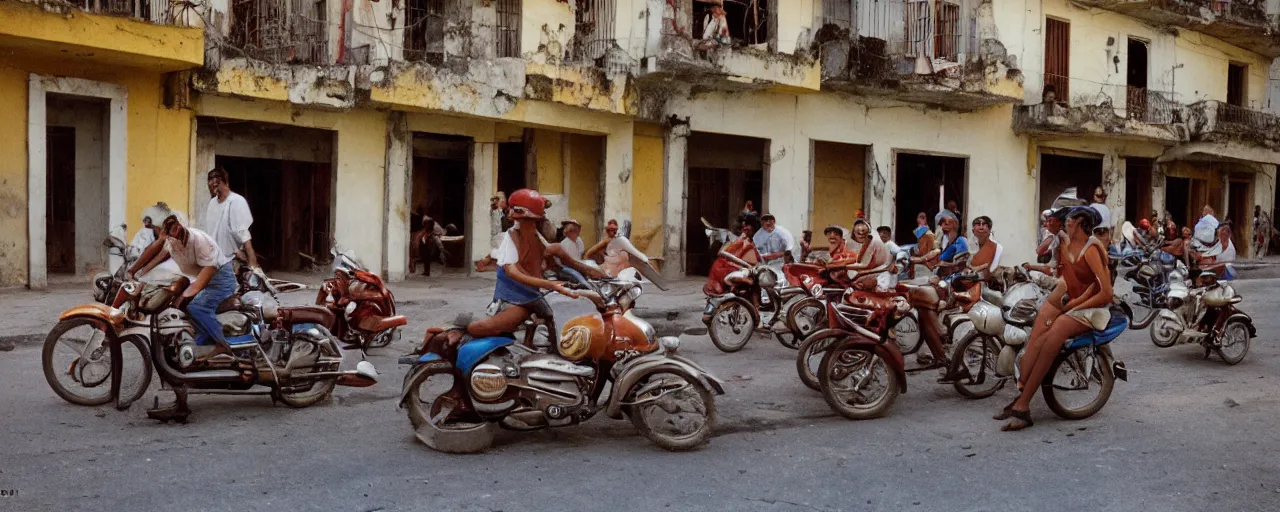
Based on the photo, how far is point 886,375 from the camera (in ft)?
24.5

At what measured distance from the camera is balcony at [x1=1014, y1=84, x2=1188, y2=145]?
82.6 feet

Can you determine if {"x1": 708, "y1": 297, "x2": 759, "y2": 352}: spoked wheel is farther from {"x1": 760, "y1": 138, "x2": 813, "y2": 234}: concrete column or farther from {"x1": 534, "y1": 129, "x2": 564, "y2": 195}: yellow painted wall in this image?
{"x1": 760, "y1": 138, "x2": 813, "y2": 234}: concrete column

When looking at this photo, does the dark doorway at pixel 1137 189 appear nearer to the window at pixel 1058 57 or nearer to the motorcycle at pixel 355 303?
the window at pixel 1058 57

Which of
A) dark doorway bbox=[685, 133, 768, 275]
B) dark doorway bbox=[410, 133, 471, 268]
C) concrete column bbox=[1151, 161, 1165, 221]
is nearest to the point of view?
dark doorway bbox=[410, 133, 471, 268]

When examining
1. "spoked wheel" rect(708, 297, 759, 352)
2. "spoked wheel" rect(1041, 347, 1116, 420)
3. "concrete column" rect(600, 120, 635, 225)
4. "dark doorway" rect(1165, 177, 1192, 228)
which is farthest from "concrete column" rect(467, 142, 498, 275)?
"dark doorway" rect(1165, 177, 1192, 228)

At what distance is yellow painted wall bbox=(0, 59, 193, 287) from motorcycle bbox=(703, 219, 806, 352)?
8.96 m

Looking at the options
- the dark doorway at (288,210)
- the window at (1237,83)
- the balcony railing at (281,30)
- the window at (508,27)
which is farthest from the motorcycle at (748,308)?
the window at (1237,83)

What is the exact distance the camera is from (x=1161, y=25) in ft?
92.5

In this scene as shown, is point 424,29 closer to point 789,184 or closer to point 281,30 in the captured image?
point 281,30

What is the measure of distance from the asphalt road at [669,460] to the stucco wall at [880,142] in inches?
531

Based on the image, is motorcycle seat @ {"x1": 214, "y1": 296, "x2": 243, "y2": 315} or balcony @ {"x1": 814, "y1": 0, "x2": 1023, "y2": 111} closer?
motorcycle seat @ {"x1": 214, "y1": 296, "x2": 243, "y2": 315}

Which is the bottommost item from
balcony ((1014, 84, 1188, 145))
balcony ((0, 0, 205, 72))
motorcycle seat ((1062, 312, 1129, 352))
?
motorcycle seat ((1062, 312, 1129, 352))

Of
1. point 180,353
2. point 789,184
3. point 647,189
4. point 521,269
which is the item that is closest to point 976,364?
point 521,269

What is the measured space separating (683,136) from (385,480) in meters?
15.6
